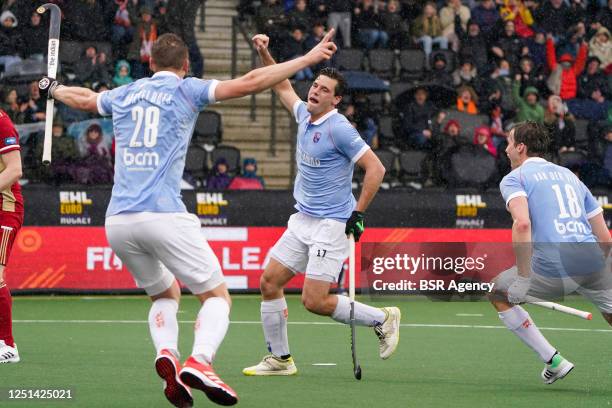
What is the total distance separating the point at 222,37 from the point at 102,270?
764 cm

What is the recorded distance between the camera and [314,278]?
10305 mm

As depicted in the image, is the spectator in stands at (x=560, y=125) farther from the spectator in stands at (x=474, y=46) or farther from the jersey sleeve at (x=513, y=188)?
the jersey sleeve at (x=513, y=188)

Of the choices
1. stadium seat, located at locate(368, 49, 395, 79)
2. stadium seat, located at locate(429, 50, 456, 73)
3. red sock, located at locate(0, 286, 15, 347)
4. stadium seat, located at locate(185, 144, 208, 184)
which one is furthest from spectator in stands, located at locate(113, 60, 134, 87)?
red sock, located at locate(0, 286, 15, 347)

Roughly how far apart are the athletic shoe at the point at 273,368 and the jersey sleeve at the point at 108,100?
2.99 meters

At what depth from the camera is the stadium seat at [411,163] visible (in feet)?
70.4

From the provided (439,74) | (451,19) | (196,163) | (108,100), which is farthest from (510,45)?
(108,100)

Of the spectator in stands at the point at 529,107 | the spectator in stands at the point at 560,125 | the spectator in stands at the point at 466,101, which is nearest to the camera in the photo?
the spectator in stands at the point at 560,125

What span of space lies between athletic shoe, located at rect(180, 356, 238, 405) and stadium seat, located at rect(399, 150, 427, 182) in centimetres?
1427

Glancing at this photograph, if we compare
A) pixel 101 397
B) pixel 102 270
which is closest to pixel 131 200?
pixel 101 397

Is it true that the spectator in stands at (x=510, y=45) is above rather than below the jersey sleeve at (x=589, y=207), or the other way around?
above

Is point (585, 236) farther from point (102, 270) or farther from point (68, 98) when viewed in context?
point (102, 270)

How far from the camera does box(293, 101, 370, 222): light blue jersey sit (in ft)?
34.0

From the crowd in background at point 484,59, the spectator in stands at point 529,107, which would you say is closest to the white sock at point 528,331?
the crowd in background at point 484,59

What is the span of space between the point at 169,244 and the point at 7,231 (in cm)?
349
